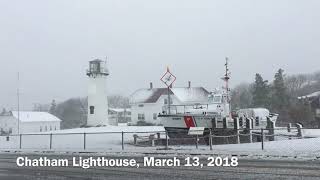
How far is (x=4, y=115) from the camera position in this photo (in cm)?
11700

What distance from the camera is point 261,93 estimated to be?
3073 inches

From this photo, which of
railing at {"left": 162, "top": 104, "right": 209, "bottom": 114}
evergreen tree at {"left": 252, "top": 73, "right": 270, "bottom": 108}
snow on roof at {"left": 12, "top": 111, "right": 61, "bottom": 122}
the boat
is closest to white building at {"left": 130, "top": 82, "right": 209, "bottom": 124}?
evergreen tree at {"left": 252, "top": 73, "right": 270, "bottom": 108}

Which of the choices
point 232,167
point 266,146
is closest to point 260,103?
point 266,146

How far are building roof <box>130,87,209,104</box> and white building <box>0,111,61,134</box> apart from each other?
28.5 meters

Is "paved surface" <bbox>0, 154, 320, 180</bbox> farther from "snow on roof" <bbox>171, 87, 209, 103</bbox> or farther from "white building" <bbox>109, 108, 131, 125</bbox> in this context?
"white building" <bbox>109, 108, 131, 125</bbox>

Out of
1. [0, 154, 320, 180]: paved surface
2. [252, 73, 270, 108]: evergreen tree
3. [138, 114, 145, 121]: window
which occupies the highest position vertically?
[252, 73, 270, 108]: evergreen tree

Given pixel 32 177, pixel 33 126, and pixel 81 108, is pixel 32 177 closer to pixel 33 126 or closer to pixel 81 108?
pixel 33 126

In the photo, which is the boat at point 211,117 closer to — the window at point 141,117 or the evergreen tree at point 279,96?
the evergreen tree at point 279,96

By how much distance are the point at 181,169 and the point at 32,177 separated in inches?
176

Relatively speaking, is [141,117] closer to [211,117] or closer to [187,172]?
[211,117]

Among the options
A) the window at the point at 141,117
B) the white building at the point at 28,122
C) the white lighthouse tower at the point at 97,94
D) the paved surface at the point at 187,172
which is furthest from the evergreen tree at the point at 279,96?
the paved surface at the point at 187,172

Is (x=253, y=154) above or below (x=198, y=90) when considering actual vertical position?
below

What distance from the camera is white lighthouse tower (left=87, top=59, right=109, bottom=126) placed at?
76.9 metres

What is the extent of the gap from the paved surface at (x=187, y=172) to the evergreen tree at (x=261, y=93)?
200 feet
